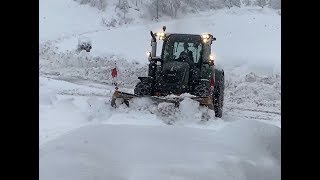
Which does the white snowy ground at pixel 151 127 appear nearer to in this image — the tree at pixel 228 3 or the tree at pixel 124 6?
the tree at pixel 124 6

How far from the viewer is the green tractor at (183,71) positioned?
9977mm

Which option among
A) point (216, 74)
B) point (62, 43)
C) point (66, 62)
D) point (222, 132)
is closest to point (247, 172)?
point (222, 132)

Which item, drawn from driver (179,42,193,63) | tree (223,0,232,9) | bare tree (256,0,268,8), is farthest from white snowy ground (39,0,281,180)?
tree (223,0,232,9)

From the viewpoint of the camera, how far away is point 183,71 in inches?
393

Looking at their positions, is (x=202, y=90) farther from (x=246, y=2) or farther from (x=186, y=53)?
(x=246, y=2)

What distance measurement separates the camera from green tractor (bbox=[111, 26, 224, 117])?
998cm

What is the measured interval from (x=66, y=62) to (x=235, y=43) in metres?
8.97

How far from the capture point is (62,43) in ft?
85.2

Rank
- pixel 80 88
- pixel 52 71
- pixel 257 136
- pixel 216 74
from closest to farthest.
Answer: pixel 257 136, pixel 216 74, pixel 80 88, pixel 52 71

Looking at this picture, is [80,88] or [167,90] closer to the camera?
[167,90]

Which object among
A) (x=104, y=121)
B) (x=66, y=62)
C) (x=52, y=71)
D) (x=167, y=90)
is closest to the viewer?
(x=104, y=121)

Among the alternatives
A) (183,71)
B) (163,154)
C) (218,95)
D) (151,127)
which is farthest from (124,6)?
(163,154)

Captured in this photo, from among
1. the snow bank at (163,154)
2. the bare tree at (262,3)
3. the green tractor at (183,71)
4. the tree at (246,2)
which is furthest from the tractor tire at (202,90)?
the tree at (246,2)
